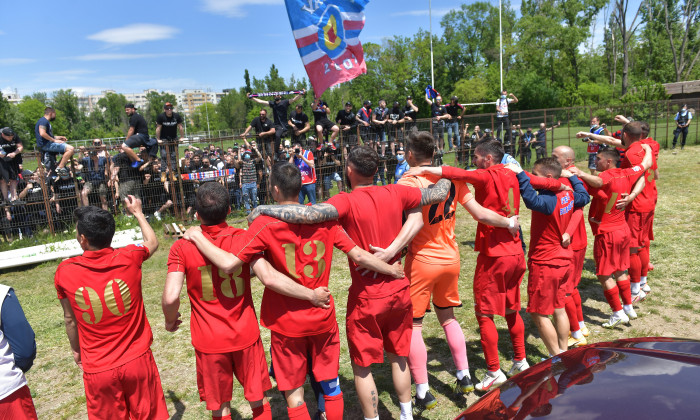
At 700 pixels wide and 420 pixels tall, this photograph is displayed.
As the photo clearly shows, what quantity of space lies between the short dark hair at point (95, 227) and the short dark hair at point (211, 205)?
1.89ft

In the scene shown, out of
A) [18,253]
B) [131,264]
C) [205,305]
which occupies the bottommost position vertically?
[18,253]

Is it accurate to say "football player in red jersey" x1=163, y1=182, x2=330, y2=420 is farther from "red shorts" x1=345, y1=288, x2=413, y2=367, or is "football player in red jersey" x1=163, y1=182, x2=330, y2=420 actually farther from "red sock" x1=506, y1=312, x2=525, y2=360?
"red sock" x1=506, y1=312, x2=525, y2=360

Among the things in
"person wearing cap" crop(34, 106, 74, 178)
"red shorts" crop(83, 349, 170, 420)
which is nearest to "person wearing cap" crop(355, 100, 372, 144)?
"person wearing cap" crop(34, 106, 74, 178)

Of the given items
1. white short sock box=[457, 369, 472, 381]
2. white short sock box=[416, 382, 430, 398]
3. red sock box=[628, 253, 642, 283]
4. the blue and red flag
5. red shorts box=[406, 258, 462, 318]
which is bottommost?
white short sock box=[457, 369, 472, 381]

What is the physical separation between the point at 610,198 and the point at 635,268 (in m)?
1.36

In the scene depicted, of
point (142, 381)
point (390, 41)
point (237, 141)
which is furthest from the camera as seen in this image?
point (390, 41)

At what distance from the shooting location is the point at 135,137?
11133 millimetres

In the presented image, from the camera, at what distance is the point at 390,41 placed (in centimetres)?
6625

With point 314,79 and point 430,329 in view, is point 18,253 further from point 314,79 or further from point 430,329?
point 430,329

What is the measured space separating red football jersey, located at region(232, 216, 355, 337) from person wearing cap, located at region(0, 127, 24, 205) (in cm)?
1026

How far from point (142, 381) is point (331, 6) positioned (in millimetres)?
6873

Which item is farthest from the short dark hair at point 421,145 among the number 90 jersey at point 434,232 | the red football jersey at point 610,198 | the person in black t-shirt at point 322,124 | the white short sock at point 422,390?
the person in black t-shirt at point 322,124

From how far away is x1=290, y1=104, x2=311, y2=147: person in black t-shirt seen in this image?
12.9m

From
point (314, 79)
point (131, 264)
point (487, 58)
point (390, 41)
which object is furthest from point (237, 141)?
point (487, 58)
